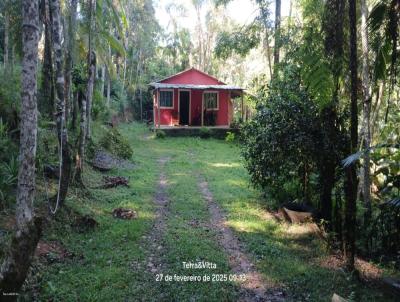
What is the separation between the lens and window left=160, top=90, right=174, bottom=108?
23.5m

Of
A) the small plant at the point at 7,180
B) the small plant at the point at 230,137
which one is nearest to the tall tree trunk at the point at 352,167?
the small plant at the point at 7,180

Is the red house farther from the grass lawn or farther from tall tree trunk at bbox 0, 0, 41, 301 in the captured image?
tall tree trunk at bbox 0, 0, 41, 301

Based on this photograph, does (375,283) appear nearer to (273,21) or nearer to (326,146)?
(326,146)

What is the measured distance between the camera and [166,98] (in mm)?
23516

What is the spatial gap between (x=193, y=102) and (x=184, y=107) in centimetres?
78

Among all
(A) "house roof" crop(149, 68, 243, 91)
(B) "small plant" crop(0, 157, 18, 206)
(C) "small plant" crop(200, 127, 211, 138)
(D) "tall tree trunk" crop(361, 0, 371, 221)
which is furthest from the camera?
(A) "house roof" crop(149, 68, 243, 91)

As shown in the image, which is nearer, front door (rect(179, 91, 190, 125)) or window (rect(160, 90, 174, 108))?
window (rect(160, 90, 174, 108))

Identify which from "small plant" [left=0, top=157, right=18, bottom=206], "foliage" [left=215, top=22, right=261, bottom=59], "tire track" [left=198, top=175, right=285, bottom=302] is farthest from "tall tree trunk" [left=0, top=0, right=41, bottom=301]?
"foliage" [left=215, top=22, right=261, bottom=59]

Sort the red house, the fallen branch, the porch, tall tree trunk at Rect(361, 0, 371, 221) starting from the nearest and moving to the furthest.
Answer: tall tree trunk at Rect(361, 0, 371, 221)
the fallen branch
the porch
the red house

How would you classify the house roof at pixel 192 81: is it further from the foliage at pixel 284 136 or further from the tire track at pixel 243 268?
the tire track at pixel 243 268

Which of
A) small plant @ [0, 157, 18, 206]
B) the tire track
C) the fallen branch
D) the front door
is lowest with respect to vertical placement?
the tire track

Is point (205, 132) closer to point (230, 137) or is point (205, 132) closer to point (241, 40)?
point (230, 137)

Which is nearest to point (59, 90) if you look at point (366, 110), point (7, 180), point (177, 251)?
point (7, 180)

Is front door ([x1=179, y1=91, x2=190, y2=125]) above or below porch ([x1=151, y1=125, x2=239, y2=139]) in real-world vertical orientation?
above
